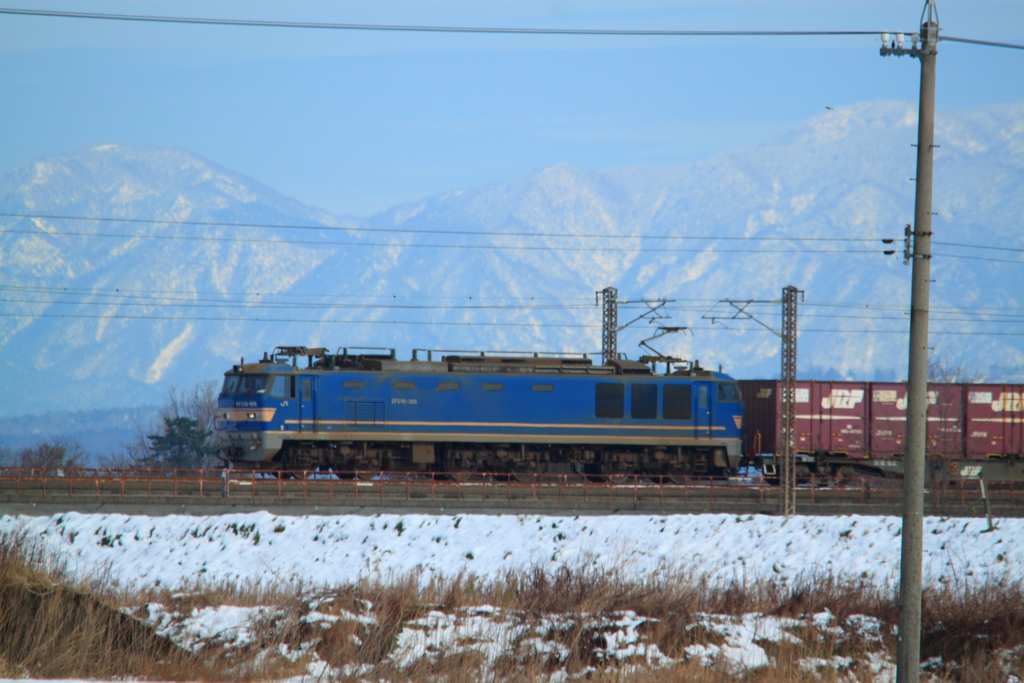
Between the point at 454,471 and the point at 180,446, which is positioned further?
the point at 180,446

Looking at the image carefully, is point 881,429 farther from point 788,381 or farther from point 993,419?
point 788,381

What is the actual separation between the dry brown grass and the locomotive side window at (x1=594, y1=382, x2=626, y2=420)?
14677 mm

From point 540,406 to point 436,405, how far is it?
3.65m

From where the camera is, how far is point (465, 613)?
1625 centimetres

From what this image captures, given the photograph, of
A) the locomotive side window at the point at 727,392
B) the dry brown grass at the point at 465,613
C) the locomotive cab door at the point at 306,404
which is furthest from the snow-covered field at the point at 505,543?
the dry brown grass at the point at 465,613

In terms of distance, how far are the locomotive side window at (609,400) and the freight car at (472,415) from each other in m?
0.04

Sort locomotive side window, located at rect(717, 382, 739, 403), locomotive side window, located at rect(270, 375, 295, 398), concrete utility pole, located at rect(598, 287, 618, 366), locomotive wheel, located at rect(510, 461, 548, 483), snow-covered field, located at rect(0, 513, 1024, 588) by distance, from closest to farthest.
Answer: snow-covered field, located at rect(0, 513, 1024, 588)
locomotive side window, located at rect(270, 375, 295, 398)
locomotive side window, located at rect(717, 382, 739, 403)
locomotive wheel, located at rect(510, 461, 548, 483)
concrete utility pole, located at rect(598, 287, 618, 366)

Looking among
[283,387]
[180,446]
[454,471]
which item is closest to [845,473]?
[454,471]

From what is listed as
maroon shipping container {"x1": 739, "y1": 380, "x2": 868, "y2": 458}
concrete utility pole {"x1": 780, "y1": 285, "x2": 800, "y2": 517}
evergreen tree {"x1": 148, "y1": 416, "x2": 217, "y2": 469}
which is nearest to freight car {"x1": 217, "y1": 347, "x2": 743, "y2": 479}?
maroon shipping container {"x1": 739, "y1": 380, "x2": 868, "y2": 458}

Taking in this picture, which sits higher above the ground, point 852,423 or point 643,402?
point 643,402

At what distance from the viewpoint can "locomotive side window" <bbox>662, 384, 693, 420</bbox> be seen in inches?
1362

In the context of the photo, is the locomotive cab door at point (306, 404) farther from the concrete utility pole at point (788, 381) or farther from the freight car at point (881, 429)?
the freight car at point (881, 429)

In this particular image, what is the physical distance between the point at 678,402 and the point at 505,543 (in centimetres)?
943

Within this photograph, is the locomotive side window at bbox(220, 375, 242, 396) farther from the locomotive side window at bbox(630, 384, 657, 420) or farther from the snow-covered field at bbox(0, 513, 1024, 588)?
the locomotive side window at bbox(630, 384, 657, 420)
